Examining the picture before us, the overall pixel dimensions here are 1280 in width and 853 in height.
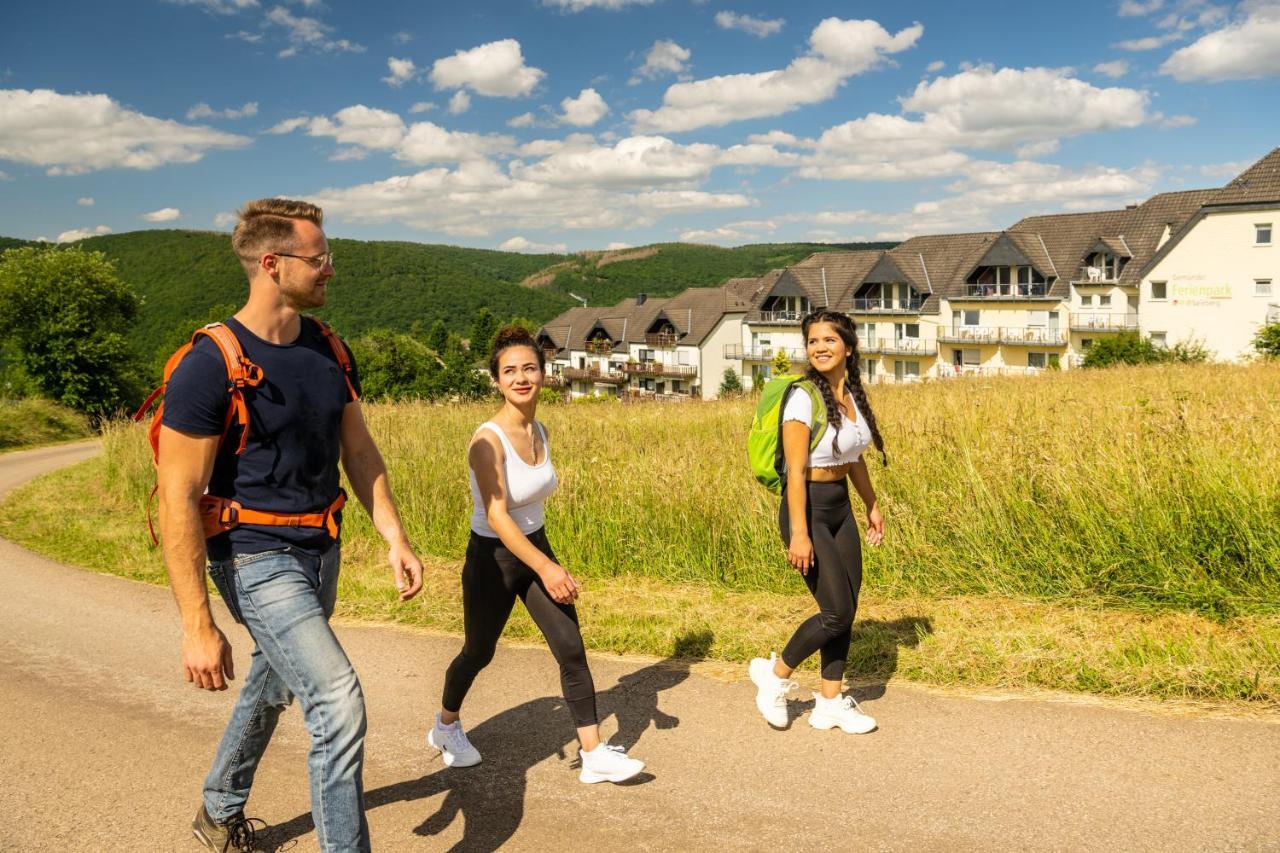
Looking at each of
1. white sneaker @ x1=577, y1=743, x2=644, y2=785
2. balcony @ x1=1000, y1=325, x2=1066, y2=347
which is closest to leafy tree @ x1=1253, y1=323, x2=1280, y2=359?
white sneaker @ x1=577, y1=743, x2=644, y2=785

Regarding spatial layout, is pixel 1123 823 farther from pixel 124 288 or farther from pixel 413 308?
pixel 413 308

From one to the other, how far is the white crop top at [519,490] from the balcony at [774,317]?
2588 inches

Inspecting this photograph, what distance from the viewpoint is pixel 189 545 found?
2836 millimetres

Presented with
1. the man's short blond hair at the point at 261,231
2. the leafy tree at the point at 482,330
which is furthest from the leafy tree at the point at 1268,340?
the leafy tree at the point at 482,330

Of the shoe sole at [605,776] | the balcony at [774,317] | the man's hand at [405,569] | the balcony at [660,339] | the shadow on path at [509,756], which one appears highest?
the balcony at [774,317]

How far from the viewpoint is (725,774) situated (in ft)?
13.2

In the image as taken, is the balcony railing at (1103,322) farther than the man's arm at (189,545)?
Yes

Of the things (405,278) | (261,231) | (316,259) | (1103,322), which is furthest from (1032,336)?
(405,278)

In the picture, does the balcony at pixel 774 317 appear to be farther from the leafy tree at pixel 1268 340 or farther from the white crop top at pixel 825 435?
the white crop top at pixel 825 435

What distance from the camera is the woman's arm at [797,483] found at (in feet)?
14.5

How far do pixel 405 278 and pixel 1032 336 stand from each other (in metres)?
96.5

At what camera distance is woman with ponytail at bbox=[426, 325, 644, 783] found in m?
3.94

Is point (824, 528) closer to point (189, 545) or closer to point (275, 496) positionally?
point (275, 496)

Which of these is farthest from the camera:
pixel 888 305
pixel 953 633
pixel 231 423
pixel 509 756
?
pixel 888 305
